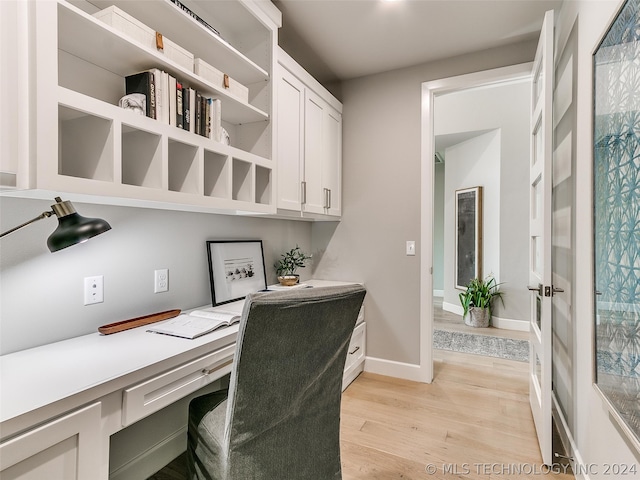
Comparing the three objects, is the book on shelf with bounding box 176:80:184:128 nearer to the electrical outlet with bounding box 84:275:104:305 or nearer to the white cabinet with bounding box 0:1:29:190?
the white cabinet with bounding box 0:1:29:190

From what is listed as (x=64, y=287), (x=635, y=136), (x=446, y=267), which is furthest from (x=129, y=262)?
(x=446, y=267)

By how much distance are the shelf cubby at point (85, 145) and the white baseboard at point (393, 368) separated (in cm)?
255

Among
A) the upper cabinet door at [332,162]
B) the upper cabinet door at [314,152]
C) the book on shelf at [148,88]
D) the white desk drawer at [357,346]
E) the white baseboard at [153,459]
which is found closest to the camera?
the book on shelf at [148,88]

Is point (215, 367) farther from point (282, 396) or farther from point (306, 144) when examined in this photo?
point (306, 144)

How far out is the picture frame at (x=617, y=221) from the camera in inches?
38.1

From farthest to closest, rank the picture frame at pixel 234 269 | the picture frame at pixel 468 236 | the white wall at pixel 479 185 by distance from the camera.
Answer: the picture frame at pixel 468 236 < the white wall at pixel 479 185 < the picture frame at pixel 234 269

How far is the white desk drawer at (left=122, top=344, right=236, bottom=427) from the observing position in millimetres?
1041

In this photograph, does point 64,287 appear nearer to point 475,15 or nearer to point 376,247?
point 376,247

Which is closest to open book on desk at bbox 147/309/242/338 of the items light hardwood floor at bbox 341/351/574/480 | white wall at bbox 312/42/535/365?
light hardwood floor at bbox 341/351/574/480

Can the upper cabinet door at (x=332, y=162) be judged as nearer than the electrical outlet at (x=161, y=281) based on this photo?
No

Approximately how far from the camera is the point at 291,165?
2314 millimetres

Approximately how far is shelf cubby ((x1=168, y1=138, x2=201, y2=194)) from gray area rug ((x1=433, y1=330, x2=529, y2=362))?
321 centimetres

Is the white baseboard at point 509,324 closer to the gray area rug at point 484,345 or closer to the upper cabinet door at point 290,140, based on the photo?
the gray area rug at point 484,345

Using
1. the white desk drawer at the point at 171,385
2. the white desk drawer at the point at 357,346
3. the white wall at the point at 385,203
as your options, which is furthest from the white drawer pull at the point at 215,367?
the white wall at the point at 385,203
